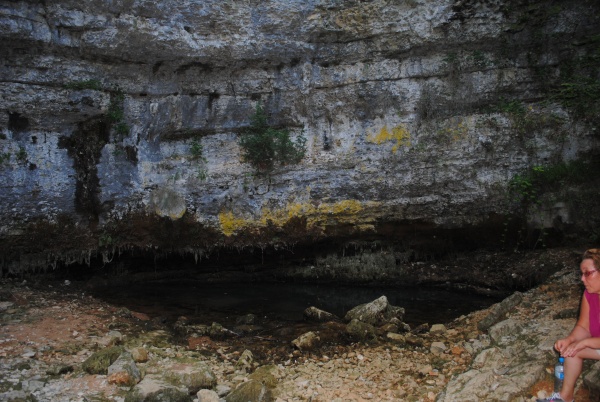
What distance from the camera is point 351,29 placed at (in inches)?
411

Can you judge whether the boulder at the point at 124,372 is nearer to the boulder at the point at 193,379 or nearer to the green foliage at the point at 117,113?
the boulder at the point at 193,379

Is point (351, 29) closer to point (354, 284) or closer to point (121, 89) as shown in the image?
point (121, 89)

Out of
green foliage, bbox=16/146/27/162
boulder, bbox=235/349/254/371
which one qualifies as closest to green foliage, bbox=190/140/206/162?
green foliage, bbox=16/146/27/162

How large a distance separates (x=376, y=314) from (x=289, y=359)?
2.20m

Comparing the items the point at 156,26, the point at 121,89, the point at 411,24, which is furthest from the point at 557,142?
the point at 121,89

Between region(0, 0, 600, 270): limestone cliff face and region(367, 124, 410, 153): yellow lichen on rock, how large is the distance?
5 cm

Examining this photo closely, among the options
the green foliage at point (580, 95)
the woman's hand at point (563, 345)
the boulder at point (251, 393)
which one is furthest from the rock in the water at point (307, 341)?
the green foliage at point (580, 95)

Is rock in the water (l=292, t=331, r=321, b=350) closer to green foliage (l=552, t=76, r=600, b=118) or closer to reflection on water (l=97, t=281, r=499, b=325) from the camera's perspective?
reflection on water (l=97, t=281, r=499, b=325)

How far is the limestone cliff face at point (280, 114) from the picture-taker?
9.98 m

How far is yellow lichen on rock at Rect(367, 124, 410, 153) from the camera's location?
36.0 ft

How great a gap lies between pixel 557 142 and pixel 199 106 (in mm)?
8909

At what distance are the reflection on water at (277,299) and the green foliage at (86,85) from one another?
16.5ft

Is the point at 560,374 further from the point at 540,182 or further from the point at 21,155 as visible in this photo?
the point at 21,155

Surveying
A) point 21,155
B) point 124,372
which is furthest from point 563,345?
point 21,155
